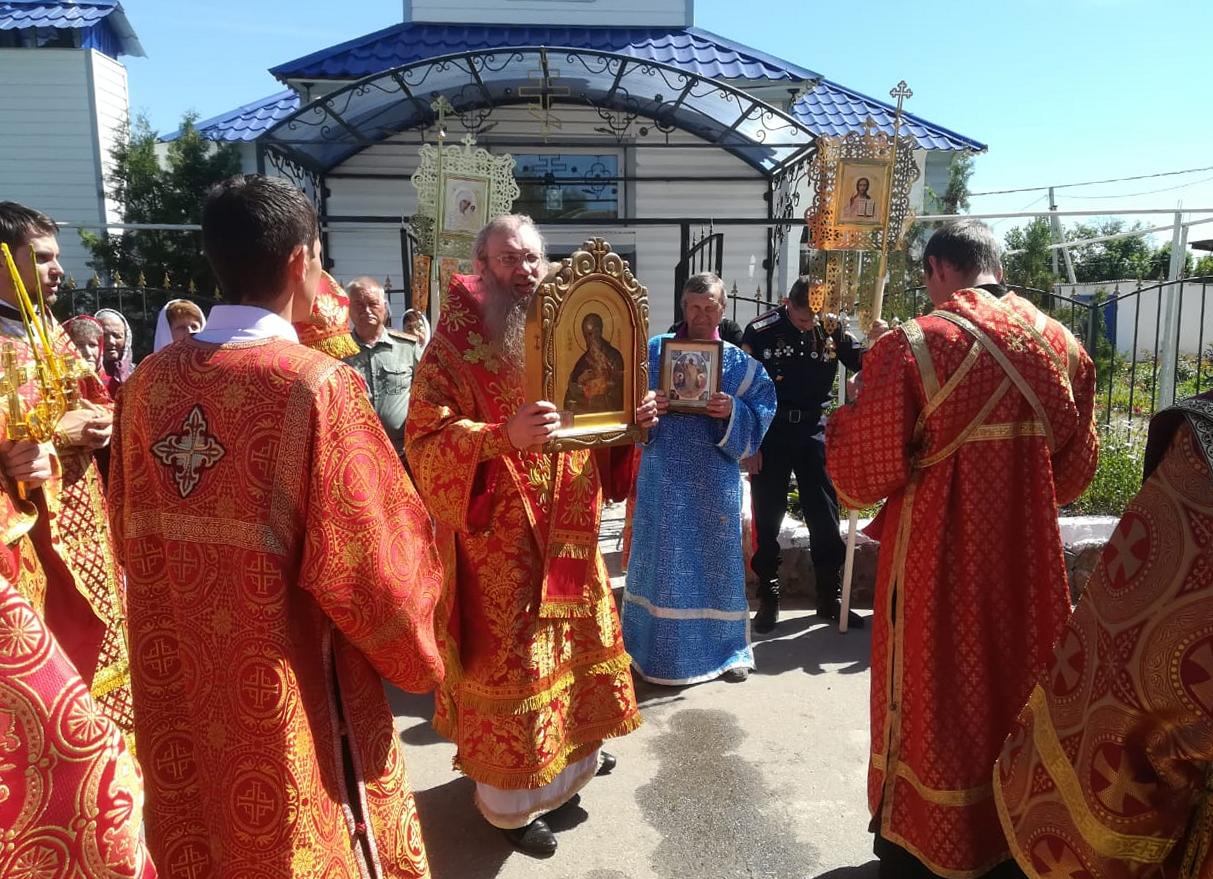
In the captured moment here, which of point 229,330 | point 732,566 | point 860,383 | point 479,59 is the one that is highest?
point 479,59

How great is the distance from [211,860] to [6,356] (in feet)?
4.26

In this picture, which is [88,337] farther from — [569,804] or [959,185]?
[959,185]

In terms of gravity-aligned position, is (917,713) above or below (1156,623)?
below

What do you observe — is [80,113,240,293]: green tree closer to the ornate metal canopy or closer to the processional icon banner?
the ornate metal canopy

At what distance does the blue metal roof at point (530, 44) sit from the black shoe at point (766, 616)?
6978 millimetres

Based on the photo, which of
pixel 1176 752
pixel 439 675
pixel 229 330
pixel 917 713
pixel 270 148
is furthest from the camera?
pixel 270 148

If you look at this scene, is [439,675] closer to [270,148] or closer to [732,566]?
[732,566]

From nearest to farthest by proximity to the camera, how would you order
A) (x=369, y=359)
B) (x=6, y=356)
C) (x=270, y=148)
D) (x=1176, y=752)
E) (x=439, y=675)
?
(x=1176, y=752)
(x=439, y=675)
(x=6, y=356)
(x=369, y=359)
(x=270, y=148)

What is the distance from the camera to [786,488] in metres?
5.01

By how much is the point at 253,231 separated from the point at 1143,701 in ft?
5.43

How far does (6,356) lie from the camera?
2068mm

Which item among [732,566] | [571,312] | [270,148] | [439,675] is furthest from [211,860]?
[270,148]

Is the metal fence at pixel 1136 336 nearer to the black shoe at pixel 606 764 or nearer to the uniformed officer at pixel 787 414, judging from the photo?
the uniformed officer at pixel 787 414

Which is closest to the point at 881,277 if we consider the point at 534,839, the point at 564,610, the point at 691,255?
the point at 564,610
